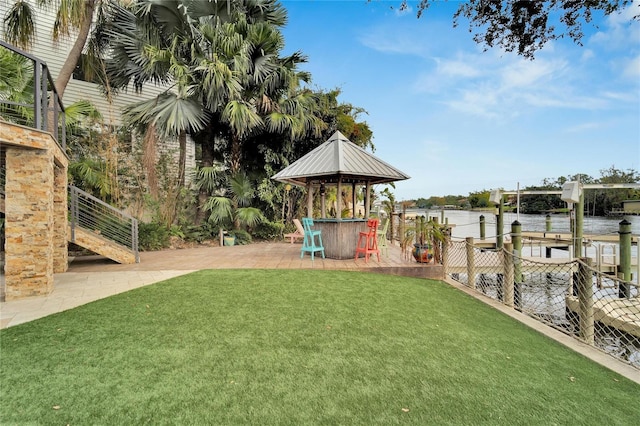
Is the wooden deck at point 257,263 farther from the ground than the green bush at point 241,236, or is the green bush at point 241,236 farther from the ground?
the green bush at point 241,236

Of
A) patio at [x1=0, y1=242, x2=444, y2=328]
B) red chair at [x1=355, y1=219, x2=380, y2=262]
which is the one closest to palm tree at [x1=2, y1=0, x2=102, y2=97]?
patio at [x1=0, y1=242, x2=444, y2=328]

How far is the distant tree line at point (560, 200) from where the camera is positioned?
827 inches

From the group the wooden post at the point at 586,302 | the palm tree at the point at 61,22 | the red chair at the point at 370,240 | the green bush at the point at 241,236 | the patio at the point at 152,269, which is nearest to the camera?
the wooden post at the point at 586,302

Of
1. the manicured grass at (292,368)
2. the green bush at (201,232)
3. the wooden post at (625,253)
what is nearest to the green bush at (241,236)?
the green bush at (201,232)

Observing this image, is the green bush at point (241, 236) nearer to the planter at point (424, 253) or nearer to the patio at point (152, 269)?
the patio at point (152, 269)

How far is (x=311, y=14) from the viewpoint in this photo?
1107cm

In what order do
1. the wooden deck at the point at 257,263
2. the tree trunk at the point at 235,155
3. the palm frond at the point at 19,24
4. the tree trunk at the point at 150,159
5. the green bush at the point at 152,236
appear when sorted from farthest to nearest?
the tree trunk at the point at 235,155 → the tree trunk at the point at 150,159 → the green bush at the point at 152,236 → the palm frond at the point at 19,24 → the wooden deck at the point at 257,263

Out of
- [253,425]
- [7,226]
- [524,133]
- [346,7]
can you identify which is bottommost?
[253,425]

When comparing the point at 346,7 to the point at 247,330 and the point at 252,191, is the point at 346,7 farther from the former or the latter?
the point at 247,330

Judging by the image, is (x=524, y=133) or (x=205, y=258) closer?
(x=205, y=258)

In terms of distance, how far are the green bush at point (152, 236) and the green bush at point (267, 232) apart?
2.96 meters

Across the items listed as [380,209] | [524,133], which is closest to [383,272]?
[380,209]

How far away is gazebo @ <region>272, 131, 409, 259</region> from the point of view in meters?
7.08

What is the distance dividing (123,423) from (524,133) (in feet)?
54.2
